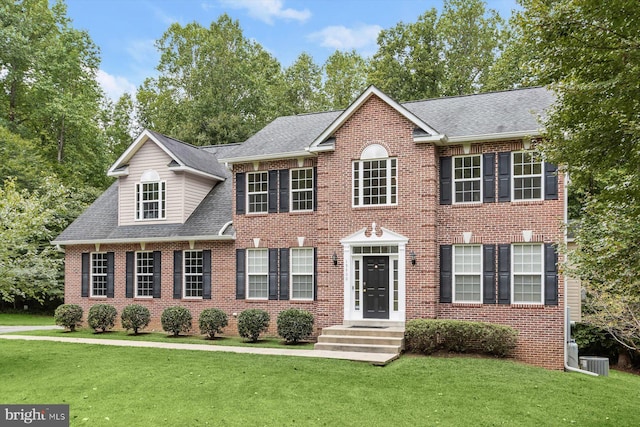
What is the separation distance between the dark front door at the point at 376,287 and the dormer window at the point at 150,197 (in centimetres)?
862

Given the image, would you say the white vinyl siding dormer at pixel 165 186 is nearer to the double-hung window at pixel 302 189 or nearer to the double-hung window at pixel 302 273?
the double-hung window at pixel 302 189

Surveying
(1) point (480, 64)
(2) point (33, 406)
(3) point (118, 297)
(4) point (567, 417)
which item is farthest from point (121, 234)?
(1) point (480, 64)

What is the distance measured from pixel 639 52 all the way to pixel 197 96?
3437 centimetres

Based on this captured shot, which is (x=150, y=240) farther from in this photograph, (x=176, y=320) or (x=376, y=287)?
(x=376, y=287)

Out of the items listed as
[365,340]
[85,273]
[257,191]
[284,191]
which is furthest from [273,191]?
[85,273]

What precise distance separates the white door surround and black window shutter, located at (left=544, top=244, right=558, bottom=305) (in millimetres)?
3840

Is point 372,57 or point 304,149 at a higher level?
point 372,57

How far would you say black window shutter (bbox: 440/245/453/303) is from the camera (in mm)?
15414

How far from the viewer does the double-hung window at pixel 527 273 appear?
14.5 metres

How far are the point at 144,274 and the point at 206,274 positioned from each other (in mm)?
2757

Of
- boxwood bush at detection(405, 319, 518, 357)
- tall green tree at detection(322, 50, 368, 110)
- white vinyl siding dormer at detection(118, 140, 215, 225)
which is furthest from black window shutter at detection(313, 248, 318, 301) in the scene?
tall green tree at detection(322, 50, 368, 110)

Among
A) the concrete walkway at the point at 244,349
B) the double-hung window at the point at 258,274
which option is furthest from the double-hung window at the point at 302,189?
the concrete walkway at the point at 244,349

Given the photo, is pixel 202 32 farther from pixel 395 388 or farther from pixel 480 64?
pixel 395 388

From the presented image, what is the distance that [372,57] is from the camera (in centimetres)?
3631
